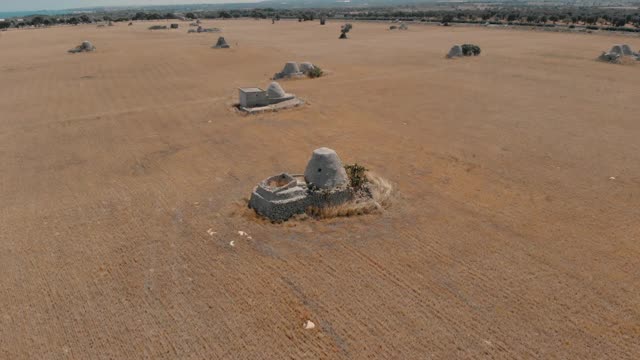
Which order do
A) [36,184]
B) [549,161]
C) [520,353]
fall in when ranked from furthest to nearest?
[549,161], [36,184], [520,353]

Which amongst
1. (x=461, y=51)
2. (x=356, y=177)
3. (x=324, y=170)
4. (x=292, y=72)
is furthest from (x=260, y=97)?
(x=461, y=51)

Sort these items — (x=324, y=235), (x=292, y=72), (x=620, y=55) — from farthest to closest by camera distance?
1. (x=620, y=55)
2. (x=292, y=72)
3. (x=324, y=235)

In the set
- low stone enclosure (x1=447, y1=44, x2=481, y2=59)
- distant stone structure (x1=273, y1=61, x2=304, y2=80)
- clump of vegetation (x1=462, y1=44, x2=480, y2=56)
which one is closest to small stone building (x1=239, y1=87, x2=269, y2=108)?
distant stone structure (x1=273, y1=61, x2=304, y2=80)

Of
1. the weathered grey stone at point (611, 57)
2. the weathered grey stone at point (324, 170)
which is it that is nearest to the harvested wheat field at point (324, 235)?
the weathered grey stone at point (324, 170)

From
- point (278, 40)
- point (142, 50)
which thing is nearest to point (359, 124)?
point (142, 50)

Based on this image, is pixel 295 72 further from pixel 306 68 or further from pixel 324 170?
pixel 324 170

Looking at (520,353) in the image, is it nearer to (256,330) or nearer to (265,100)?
(256,330)

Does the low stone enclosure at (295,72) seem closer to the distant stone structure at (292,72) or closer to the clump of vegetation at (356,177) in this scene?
the distant stone structure at (292,72)
